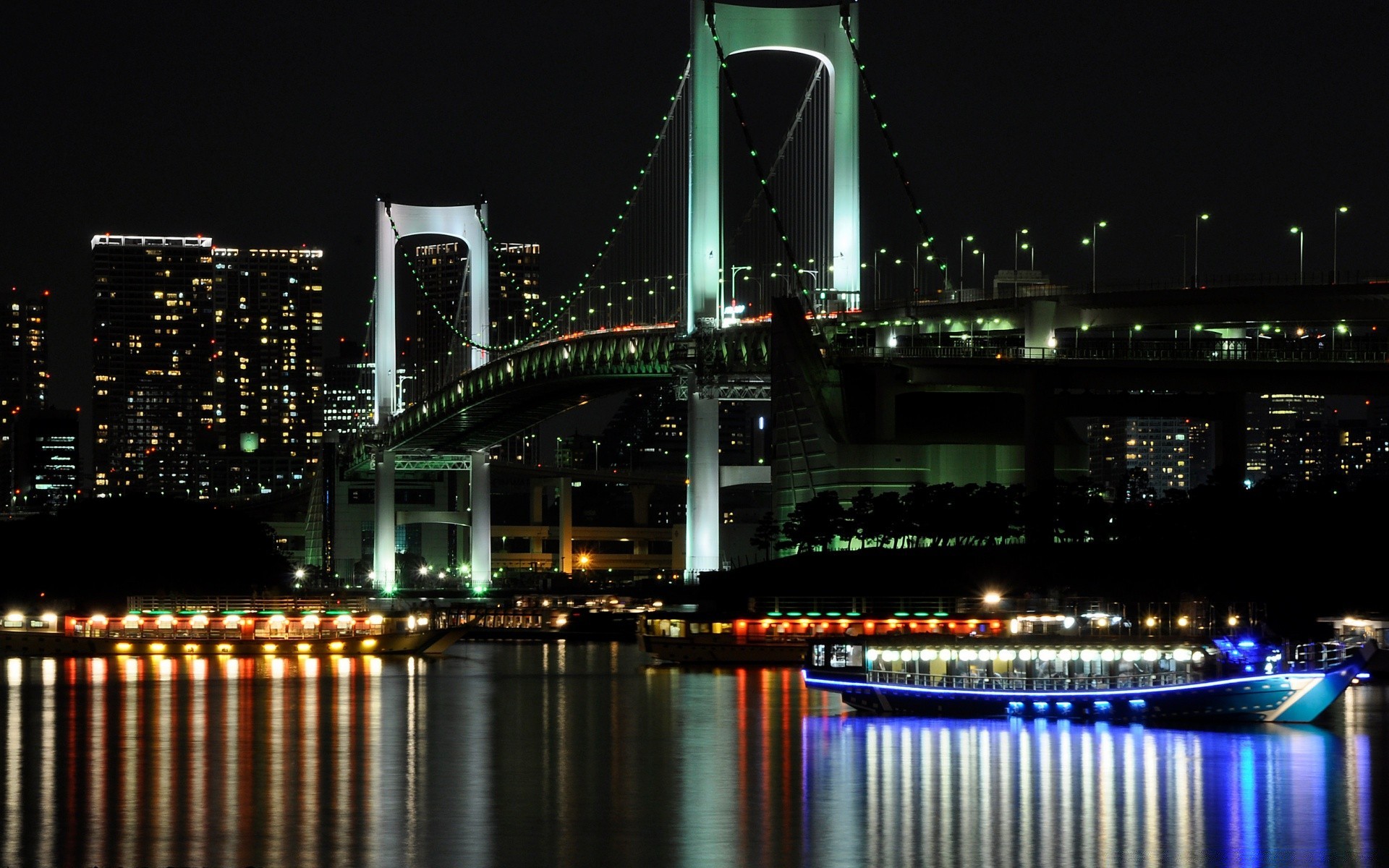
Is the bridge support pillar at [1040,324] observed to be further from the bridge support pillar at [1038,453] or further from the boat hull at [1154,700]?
the boat hull at [1154,700]

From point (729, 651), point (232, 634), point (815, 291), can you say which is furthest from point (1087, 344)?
point (232, 634)

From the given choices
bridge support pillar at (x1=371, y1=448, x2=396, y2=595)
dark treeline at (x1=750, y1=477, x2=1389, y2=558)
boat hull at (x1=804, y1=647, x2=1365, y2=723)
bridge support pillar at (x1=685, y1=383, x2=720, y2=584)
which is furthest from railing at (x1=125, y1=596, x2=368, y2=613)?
boat hull at (x1=804, y1=647, x2=1365, y2=723)

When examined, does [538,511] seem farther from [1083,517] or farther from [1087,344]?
[1083,517]

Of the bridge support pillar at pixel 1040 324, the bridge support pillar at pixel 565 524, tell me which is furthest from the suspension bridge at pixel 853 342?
the bridge support pillar at pixel 565 524

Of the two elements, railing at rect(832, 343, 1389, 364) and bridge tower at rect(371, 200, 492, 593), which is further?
bridge tower at rect(371, 200, 492, 593)

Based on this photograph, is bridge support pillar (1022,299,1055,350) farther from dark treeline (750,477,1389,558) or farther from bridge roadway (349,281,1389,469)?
dark treeline (750,477,1389,558)

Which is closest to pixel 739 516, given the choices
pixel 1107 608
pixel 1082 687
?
pixel 1107 608
